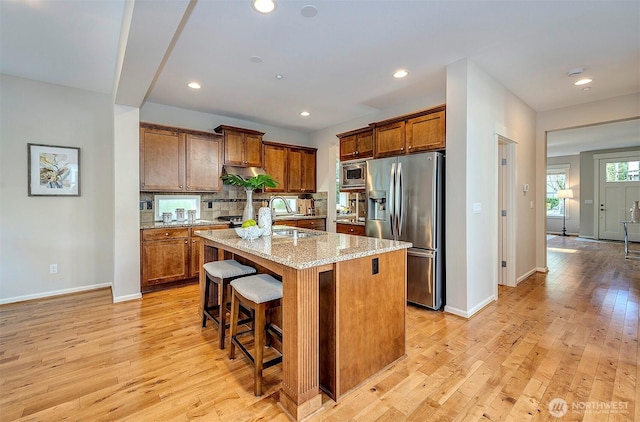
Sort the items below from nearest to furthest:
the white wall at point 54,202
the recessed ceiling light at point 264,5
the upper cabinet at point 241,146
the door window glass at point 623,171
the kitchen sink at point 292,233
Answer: the recessed ceiling light at point 264,5, the kitchen sink at point 292,233, the white wall at point 54,202, the upper cabinet at point 241,146, the door window glass at point 623,171

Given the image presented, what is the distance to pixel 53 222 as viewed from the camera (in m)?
3.68

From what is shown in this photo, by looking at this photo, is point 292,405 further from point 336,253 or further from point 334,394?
point 336,253

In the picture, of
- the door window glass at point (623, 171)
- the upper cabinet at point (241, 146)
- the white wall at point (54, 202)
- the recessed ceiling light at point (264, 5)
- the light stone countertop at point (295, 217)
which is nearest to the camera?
the recessed ceiling light at point (264, 5)

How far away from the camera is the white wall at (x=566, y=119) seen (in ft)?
12.8

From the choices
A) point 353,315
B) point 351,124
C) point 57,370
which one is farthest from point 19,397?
point 351,124

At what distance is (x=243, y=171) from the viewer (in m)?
5.01

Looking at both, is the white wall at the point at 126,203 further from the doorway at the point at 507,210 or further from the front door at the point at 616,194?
the front door at the point at 616,194

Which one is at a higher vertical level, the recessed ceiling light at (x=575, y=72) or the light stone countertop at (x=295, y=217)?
the recessed ceiling light at (x=575, y=72)

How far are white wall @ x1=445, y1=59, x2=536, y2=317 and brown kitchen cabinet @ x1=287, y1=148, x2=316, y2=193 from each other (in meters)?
3.19

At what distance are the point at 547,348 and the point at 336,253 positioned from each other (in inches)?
80.5

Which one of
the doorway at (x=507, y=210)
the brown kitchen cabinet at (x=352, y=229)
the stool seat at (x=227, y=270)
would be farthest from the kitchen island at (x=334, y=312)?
the doorway at (x=507, y=210)

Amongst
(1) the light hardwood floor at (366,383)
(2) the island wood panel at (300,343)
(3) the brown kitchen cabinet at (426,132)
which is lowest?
(1) the light hardwood floor at (366,383)

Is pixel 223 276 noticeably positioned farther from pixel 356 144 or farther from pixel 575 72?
pixel 575 72

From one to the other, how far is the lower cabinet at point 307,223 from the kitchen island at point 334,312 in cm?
301
